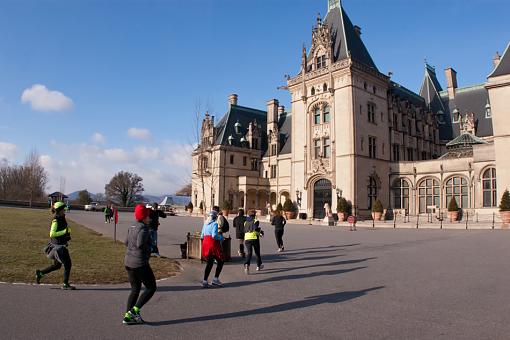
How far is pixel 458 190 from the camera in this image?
139ft

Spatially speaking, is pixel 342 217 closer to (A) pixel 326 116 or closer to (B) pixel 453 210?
(B) pixel 453 210

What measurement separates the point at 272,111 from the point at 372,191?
2316 centimetres

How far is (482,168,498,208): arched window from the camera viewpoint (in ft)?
125

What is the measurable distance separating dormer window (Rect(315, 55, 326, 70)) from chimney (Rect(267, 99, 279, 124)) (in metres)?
15.0

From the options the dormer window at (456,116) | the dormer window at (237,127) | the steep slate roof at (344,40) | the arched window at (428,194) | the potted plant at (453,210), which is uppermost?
the steep slate roof at (344,40)

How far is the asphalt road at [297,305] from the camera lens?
6359 millimetres

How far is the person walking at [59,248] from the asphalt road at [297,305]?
0.39 m

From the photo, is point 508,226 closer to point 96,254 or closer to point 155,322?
point 96,254

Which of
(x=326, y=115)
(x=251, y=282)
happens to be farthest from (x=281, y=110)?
(x=251, y=282)

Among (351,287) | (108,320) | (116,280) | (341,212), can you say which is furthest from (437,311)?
(341,212)

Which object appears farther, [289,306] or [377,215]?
[377,215]

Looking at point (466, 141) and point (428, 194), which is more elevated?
point (466, 141)

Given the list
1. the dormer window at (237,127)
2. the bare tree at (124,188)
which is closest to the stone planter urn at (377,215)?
the dormer window at (237,127)

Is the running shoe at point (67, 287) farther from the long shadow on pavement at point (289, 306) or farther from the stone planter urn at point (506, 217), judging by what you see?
the stone planter urn at point (506, 217)
